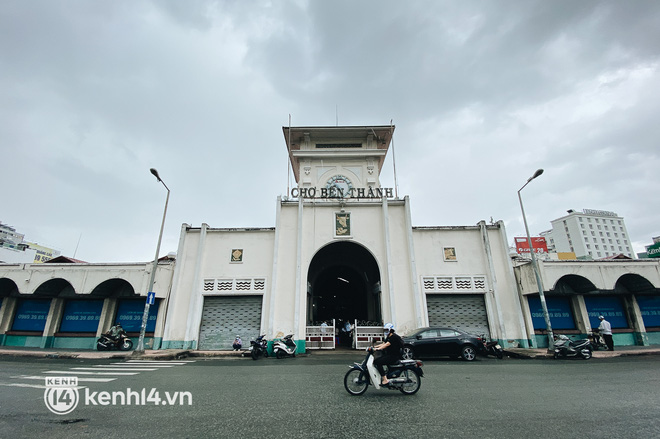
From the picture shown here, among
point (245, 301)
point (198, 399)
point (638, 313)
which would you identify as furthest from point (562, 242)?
point (198, 399)

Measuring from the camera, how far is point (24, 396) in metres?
6.63

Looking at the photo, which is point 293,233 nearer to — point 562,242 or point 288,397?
point 288,397

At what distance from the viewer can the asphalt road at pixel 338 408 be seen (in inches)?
175

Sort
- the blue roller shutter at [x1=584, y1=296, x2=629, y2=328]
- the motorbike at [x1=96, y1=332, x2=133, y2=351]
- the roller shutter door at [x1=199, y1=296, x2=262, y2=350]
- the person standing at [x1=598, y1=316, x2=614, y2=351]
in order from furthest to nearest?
the blue roller shutter at [x1=584, y1=296, x2=629, y2=328]
the roller shutter door at [x1=199, y1=296, x2=262, y2=350]
the motorbike at [x1=96, y1=332, x2=133, y2=351]
the person standing at [x1=598, y1=316, x2=614, y2=351]

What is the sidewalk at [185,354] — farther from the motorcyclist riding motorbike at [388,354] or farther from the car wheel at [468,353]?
the motorcyclist riding motorbike at [388,354]

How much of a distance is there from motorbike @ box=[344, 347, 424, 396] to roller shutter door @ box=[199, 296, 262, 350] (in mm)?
11743

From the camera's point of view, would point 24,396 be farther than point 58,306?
No

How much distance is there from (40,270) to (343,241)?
1852 centimetres

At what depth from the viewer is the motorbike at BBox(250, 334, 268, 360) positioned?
14.5 meters

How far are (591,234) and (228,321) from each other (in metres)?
113

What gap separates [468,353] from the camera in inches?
526

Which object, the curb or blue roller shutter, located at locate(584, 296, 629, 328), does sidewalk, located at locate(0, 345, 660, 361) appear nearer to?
the curb

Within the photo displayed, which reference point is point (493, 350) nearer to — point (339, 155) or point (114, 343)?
point (339, 155)

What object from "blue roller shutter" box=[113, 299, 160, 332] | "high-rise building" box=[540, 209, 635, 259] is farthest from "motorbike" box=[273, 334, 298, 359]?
"high-rise building" box=[540, 209, 635, 259]
